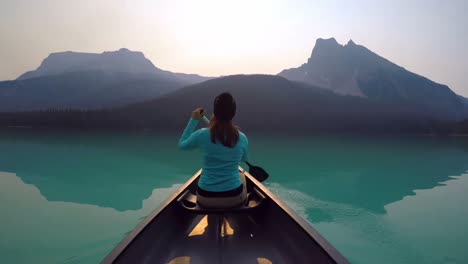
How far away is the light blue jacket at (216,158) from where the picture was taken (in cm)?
286

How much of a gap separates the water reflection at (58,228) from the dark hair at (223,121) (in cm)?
348

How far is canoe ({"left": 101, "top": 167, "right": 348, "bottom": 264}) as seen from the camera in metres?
2.44

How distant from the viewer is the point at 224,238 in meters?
3.21

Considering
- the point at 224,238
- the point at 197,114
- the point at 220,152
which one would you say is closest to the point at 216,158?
the point at 220,152

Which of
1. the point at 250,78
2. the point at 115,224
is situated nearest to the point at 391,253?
the point at 115,224

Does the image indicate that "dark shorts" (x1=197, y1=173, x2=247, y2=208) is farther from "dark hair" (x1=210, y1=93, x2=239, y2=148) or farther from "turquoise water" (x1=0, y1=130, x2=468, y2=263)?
"turquoise water" (x1=0, y1=130, x2=468, y2=263)

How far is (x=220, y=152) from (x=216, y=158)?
0.10 meters

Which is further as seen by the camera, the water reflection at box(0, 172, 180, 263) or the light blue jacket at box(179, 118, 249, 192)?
the water reflection at box(0, 172, 180, 263)

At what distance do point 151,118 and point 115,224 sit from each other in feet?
261

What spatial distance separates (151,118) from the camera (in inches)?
3258

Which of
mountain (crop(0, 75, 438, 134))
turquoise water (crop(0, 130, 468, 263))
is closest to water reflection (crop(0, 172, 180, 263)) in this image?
turquoise water (crop(0, 130, 468, 263))

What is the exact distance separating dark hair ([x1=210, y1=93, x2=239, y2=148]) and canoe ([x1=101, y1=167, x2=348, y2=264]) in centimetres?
87

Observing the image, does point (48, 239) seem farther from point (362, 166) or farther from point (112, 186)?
point (362, 166)

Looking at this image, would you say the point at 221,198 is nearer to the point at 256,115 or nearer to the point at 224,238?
the point at 224,238
